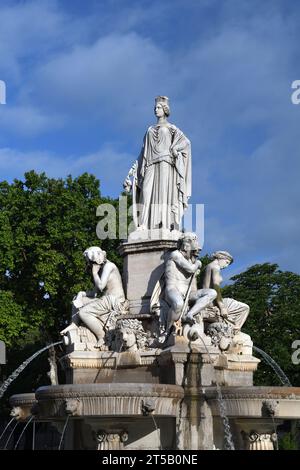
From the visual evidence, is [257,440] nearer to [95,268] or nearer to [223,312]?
[223,312]

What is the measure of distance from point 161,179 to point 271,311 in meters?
23.0

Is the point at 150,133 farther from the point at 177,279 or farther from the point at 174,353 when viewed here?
the point at 174,353

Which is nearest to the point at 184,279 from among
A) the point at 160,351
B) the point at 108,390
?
the point at 160,351

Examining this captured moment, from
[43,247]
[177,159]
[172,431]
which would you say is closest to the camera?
[172,431]

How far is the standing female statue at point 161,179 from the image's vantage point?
16.1m

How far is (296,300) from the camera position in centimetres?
3825

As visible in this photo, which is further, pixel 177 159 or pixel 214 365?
pixel 177 159

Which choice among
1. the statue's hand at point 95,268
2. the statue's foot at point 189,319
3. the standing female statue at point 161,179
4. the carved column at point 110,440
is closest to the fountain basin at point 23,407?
the carved column at point 110,440

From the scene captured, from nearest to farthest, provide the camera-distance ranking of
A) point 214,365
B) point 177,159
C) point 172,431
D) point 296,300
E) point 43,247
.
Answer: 1. point 172,431
2. point 214,365
3. point 177,159
4. point 43,247
5. point 296,300

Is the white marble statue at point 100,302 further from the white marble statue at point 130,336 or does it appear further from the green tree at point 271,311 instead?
the green tree at point 271,311

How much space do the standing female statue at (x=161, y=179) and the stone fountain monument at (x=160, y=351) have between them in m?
0.02

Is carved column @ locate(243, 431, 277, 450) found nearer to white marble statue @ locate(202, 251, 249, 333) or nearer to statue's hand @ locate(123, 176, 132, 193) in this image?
white marble statue @ locate(202, 251, 249, 333)

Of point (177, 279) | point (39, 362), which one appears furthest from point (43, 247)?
point (177, 279)

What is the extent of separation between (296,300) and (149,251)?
78.7 feet
